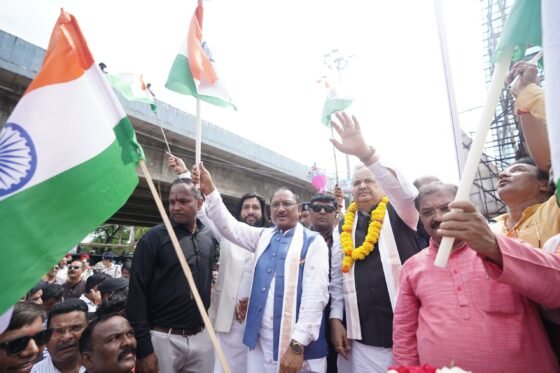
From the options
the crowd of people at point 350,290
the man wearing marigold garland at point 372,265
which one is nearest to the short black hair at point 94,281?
the crowd of people at point 350,290

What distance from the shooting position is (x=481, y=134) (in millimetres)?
1267

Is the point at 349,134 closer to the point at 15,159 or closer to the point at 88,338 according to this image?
the point at 15,159

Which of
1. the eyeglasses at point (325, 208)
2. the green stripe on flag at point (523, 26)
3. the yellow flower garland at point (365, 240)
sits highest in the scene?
the green stripe on flag at point (523, 26)

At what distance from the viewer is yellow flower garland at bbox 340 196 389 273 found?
2.73 meters

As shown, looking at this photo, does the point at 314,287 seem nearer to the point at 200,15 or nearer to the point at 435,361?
the point at 435,361

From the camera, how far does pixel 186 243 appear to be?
3.25 metres

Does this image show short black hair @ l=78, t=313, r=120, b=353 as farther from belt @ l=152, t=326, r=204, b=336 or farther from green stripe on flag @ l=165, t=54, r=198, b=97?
green stripe on flag @ l=165, t=54, r=198, b=97

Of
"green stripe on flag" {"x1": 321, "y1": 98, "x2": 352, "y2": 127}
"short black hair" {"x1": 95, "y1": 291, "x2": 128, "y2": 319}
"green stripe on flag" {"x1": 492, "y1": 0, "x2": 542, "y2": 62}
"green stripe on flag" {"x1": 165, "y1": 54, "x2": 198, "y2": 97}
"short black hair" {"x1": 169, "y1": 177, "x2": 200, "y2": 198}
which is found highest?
"green stripe on flag" {"x1": 165, "y1": 54, "x2": 198, "y2": 97}

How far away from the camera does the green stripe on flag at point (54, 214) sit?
1.48 m

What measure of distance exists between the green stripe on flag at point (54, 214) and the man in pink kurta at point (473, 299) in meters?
1.55

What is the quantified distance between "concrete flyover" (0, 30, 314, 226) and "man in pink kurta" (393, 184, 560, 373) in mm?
Answer: 6382

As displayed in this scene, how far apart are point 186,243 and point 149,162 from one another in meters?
5.77

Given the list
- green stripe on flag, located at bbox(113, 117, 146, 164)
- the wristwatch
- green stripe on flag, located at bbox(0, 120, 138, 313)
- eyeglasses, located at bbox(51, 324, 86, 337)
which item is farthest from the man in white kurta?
eyeglasses, located at bbox(51, 324, 86, 337)

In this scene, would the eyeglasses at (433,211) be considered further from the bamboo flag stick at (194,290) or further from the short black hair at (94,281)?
the short black hair at (94,281)
